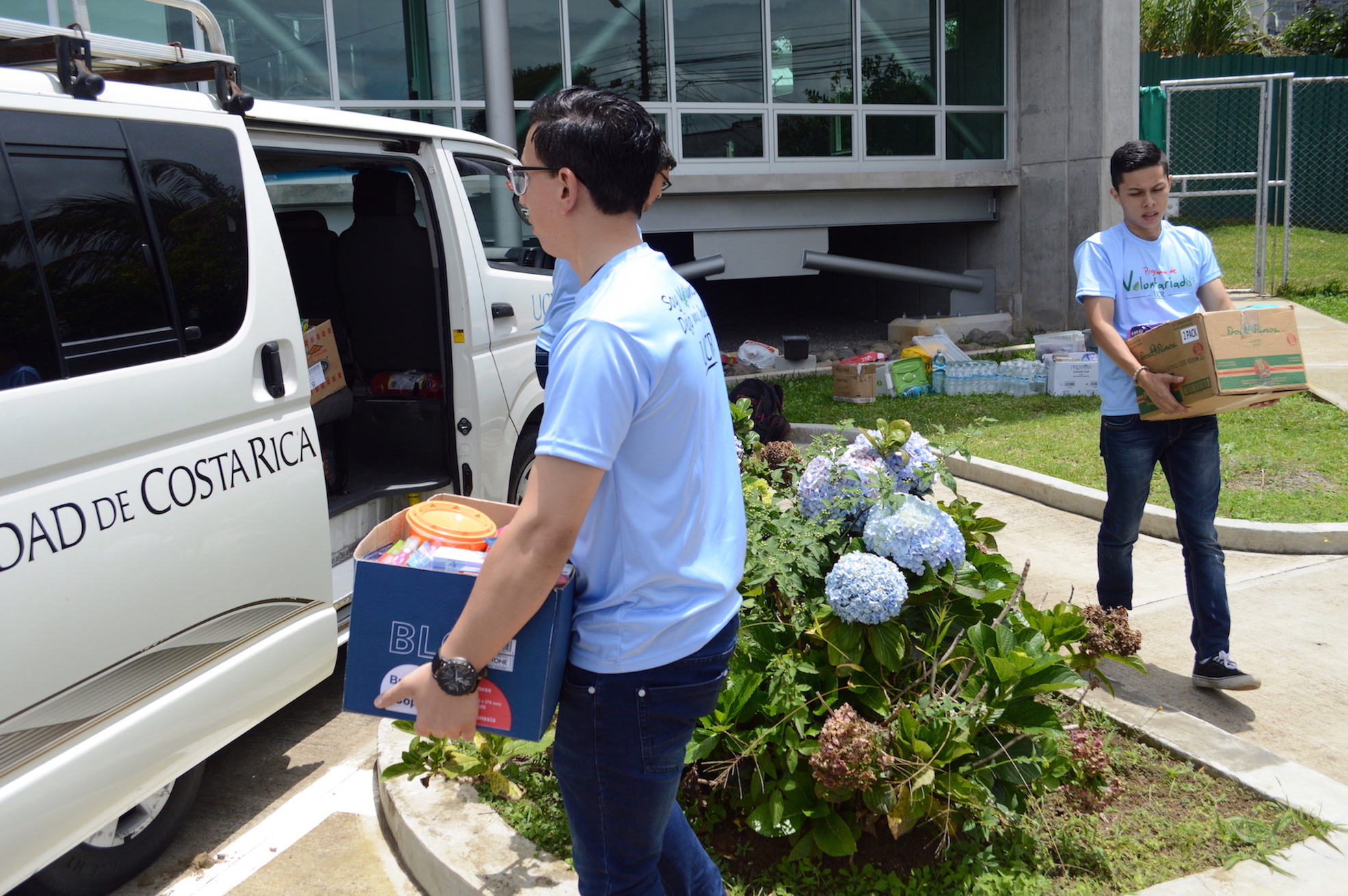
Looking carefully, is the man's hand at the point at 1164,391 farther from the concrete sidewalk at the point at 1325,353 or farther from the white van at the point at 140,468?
the concrete sidewalk at the point at 1325,353

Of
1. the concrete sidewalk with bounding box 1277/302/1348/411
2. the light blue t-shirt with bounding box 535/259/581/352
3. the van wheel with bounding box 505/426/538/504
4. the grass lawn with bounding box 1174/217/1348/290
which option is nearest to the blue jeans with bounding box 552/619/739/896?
the light blue t-shirt with bounding box 535/259/581/352

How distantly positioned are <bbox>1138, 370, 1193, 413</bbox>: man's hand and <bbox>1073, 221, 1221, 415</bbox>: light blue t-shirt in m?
0.19

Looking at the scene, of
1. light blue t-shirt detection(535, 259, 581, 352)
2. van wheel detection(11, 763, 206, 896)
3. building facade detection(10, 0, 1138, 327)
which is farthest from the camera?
building facade detection(10, 0, 1138, 327)

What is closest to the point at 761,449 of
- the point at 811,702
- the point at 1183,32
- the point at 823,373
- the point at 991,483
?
the point at 811,702

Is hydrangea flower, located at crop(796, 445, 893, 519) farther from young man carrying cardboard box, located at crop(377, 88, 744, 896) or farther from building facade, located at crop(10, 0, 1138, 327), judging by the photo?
building facade, located at crop(10, 0, 1138, 327)

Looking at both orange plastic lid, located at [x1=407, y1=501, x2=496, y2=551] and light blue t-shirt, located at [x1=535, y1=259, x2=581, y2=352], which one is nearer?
orange plastic lid, located at [x1=407, y1=501, x2=496, y2=551]

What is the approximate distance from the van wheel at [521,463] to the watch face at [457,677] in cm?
312

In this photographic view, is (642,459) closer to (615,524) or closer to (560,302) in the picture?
(615,524)

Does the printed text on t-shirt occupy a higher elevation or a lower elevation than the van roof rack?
lower

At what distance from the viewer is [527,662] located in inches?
69.7

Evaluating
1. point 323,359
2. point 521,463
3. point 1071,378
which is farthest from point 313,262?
point 1071,378

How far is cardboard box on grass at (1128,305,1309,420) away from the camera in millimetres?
3615

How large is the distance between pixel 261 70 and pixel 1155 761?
32.2 ft

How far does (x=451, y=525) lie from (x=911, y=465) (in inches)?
66.8
